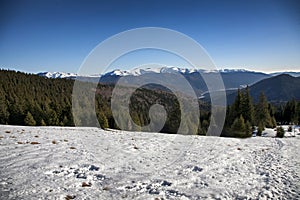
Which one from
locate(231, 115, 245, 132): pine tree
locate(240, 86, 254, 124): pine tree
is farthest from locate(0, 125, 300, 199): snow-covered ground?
locate(240, 86, 254, 124): pine tree

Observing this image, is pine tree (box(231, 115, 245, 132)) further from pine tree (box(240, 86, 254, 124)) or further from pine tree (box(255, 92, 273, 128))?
pine tree (box(255, 92, 273, 128))

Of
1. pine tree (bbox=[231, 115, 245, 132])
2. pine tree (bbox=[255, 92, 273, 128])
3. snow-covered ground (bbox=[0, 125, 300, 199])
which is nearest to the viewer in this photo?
snow-covered ground (bbox=[0, 125, 300, 199])

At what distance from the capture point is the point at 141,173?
36.6 ft

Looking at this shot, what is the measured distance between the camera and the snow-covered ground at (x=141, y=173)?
873 centimetres

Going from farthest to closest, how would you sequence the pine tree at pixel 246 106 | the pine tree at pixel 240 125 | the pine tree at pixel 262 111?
the pine tree at pixel 262 111
the pine tree at pixel 246 106
the pine tree at pixel 240 125

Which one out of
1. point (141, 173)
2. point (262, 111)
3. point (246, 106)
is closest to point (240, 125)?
point (246, 106)

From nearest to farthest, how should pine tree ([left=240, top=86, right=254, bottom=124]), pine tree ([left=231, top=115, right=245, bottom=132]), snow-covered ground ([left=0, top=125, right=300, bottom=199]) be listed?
snow-covered ground ([left=0, top=125, right=300, bottom=199])
pine tree ([left=231, top=115, right=245, bottom=132])
pine tree ([left=240, top=86, right=254, bottom=124])

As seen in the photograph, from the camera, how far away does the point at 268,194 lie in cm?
893

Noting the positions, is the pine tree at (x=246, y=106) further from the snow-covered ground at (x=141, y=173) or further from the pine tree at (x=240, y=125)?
the snow-covered ground at (x=141, y=173)

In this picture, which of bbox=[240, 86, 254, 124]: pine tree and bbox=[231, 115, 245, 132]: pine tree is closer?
bbox=[231, 115, 245, 132]: pine tree

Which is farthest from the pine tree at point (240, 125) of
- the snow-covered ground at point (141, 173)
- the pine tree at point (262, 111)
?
the snow-covered ground at point (141, 173)

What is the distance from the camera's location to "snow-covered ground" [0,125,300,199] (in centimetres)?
873

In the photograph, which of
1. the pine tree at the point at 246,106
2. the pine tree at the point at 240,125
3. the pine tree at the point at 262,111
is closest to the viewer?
the pine tree at the point at 240,125

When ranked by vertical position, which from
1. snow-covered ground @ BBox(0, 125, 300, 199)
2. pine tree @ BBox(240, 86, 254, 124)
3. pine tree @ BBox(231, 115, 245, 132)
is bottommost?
→ pine tree @ BBox(231, 115, 245, 132)
